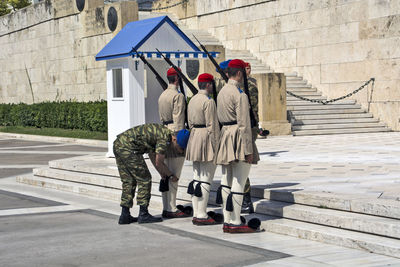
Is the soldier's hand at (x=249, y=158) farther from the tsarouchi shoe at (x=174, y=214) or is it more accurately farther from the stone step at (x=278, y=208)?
the tsarouchi shoe at (x=174, y=214)

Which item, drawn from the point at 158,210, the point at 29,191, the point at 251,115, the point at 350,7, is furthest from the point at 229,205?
the point at 350,7

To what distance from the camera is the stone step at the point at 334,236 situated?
718 cm

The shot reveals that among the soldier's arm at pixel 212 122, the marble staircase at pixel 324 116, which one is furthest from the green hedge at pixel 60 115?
the soldier's arm at pixel 212 122

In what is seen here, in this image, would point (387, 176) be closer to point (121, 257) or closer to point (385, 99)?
point (121, 257)

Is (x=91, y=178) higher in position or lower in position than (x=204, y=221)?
higher

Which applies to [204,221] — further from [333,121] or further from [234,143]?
[333,121]

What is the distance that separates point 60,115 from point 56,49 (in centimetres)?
552

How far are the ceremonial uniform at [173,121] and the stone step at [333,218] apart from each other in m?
1.18

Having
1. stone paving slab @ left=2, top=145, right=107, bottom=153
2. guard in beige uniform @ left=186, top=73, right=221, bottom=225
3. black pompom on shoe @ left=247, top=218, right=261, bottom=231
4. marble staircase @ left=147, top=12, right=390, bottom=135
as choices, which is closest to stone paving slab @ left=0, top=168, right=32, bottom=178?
stone paving slab @ left=2, top=145, right=107, bottom=153

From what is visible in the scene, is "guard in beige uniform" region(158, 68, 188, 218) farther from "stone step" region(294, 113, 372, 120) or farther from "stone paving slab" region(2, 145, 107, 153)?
"stone step" region(294, 113, 372, 120)

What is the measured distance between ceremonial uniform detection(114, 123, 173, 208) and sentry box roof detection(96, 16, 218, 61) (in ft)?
16.7

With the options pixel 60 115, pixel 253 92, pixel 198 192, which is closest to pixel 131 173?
pixel 198 192

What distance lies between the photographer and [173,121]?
10445mm

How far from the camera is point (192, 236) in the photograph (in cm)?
842
